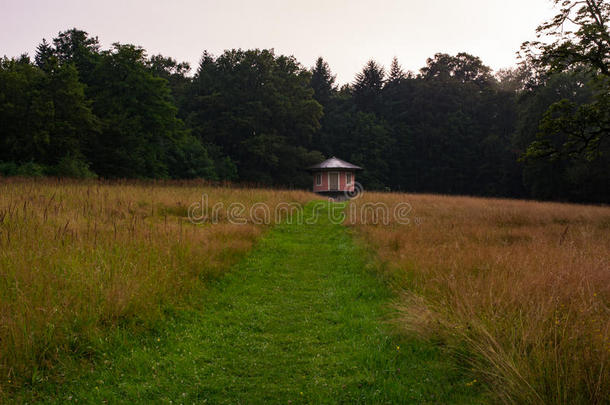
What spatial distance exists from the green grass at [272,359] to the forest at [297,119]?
12523mm

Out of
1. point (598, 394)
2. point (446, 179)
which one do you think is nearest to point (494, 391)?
point (598, 394)

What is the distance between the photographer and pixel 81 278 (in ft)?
15.0

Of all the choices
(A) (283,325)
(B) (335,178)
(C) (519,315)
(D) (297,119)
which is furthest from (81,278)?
(D) (297,119)

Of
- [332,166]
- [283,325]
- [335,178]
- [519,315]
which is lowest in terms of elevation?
[283,325]

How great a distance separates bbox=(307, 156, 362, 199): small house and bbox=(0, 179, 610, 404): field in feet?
113

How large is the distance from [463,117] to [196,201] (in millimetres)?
51731

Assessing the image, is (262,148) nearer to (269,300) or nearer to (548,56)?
(548,56)

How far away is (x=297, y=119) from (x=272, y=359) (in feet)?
153

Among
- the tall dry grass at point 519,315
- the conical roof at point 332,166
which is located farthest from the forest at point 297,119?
the tall dry grass at point 519,315

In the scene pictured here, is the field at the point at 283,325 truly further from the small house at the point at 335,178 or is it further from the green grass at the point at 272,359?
the small house at the point at 335,178

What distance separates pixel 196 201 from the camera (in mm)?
13031

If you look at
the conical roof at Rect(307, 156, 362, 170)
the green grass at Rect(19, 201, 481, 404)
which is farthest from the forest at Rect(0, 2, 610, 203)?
the green grass at Rect(19, 201, 481, 404)

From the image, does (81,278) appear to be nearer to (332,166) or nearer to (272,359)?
(272,359)

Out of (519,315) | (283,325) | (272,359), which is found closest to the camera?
(519,315)
